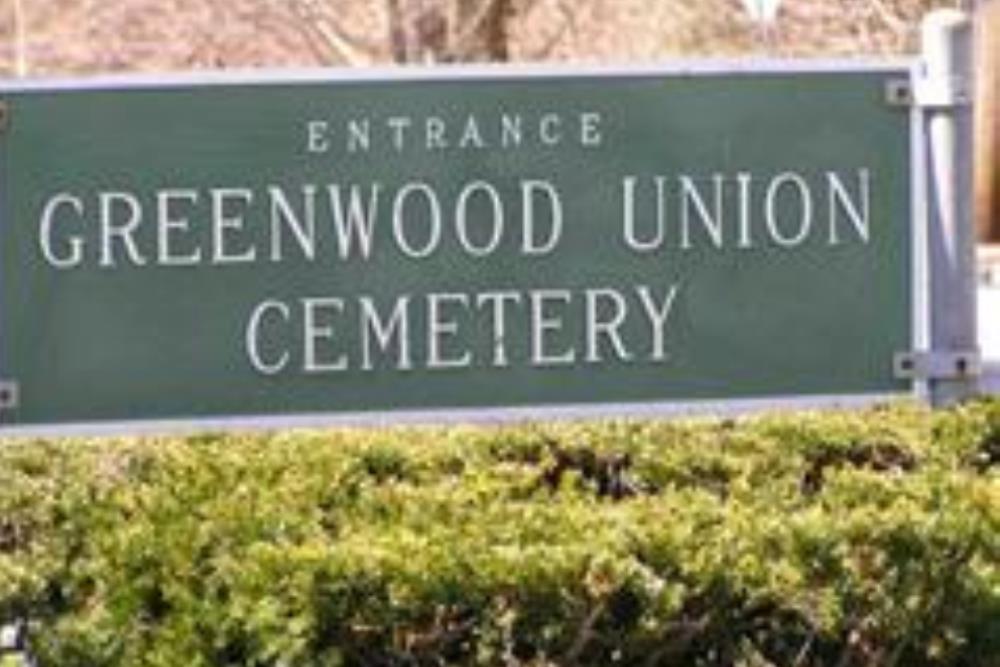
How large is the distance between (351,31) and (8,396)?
12.6m

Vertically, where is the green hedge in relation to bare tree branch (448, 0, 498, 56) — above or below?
below

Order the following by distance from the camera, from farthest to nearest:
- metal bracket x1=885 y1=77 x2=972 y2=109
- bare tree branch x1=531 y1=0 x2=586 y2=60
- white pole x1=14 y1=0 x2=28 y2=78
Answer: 1. white pole x1=14 y1=0 x2=28 y2=78
2. bare tree branch x1=531 y1=0 x2=586 y2=60
3. metal bracket x1=885 y1=77 x2=972 y2=109

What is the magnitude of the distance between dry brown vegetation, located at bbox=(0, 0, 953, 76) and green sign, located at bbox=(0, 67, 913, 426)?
36.2ft

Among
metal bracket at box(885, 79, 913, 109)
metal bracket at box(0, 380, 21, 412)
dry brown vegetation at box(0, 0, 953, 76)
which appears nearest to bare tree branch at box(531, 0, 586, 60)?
dry brown vegetation at box(0, 0, 953, 76)

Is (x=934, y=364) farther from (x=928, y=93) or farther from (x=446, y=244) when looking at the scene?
(x=446, y=244)

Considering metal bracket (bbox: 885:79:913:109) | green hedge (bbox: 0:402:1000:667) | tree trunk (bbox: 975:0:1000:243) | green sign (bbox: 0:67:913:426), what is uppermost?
tree trunk (bbox: 975:0:1000:243)

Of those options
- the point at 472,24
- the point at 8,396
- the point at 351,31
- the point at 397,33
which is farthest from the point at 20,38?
the point at 8,396

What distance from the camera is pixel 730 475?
16.8 feet

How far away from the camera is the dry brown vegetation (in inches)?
634

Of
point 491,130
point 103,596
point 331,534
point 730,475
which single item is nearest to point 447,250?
point 491,130

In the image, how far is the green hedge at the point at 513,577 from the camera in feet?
→ 12.0

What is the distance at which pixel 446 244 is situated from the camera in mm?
4051

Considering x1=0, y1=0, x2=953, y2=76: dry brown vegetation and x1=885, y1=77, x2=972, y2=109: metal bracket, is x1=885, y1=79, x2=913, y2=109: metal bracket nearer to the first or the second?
x1=885, y1=77, x2=972, y2=109: metal bracket

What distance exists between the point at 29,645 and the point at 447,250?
2.82 ft
